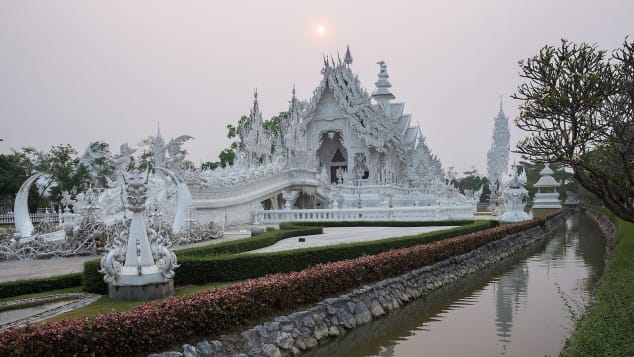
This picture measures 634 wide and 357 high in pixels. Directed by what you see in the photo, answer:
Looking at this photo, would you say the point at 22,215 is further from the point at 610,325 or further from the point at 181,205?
the point at 610,325

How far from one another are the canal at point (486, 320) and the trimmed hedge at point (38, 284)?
4.14 m

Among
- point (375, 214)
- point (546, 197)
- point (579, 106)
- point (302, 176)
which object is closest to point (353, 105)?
point (302, 176)

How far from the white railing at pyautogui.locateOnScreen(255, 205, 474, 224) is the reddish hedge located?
13.8m

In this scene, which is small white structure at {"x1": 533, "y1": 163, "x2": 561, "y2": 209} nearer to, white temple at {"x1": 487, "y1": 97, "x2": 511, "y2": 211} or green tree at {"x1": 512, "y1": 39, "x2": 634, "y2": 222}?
white temple at {"x1": 487, "y1": 97, "x2": 511, "y2": 211}

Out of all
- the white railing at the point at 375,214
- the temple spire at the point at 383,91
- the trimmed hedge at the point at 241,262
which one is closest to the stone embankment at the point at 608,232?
the white railing at the point at 375,214

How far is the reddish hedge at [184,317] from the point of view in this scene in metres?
5.06

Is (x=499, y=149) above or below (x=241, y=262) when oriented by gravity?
above

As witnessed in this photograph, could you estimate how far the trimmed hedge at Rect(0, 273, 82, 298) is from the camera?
339 inches

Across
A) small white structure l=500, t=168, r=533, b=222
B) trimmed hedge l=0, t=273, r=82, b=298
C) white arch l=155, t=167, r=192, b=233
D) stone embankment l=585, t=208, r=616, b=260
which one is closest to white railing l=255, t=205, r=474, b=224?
small white structure l=500, t=168, r=533, b=222

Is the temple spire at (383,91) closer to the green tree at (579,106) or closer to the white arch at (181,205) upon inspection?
the white arch at (181,205)

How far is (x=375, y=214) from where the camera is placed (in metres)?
24.8

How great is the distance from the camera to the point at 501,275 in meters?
14.7

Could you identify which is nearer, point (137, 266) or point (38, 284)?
point (137, 266)

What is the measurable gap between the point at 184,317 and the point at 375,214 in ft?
61.9
